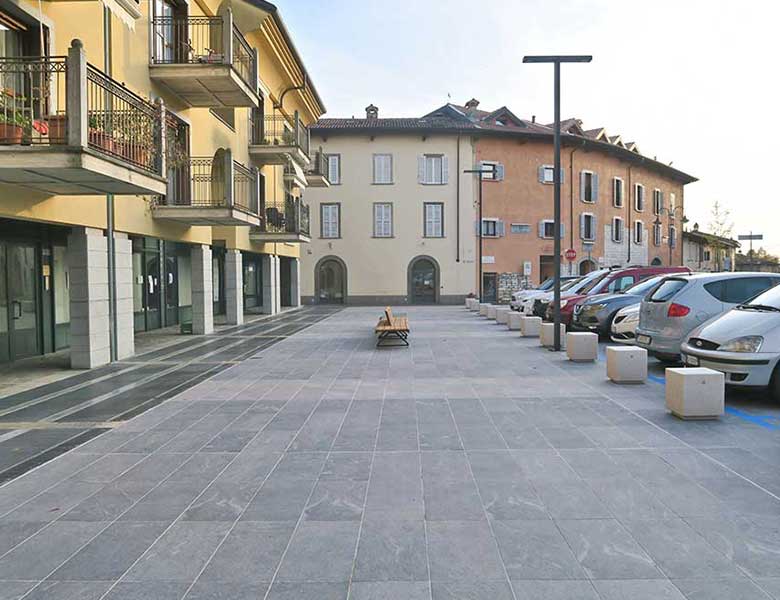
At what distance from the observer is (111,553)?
3541 millimetres

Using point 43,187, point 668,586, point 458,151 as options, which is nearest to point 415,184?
point 458,151

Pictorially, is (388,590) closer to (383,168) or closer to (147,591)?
(147,591)

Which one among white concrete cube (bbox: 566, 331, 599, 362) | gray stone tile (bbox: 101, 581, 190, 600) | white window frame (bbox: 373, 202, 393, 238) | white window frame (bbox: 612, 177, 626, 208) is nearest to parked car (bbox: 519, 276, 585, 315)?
white concrete cube (bbox: 566, 331, 599, 362)

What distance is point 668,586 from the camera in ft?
10.2

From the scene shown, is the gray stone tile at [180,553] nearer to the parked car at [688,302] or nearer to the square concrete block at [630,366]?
the square concrete block at [630,366]

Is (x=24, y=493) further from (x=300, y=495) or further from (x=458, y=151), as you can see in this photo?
(x=458, y=151)

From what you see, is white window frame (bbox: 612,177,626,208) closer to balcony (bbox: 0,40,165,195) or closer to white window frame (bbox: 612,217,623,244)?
white window frame (bbox: 612,217,623,244)

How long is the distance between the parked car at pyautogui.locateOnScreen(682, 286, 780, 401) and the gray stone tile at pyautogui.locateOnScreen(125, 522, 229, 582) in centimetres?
619

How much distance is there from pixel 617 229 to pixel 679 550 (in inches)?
1740

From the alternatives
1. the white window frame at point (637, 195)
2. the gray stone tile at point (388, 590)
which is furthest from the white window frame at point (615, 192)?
the gray stone tile at point (388, 590)

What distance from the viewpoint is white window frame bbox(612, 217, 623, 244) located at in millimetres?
43812

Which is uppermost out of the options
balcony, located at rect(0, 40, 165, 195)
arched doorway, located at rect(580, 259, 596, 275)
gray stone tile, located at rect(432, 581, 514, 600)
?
balcony, located at rect(0, 40, 165, 195)

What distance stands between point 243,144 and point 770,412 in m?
18.0

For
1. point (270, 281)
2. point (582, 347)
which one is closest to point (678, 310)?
point (582, 347)
